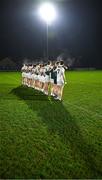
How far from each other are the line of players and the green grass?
3.38 meters

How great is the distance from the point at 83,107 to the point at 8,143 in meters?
7.59

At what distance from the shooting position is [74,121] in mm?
13203

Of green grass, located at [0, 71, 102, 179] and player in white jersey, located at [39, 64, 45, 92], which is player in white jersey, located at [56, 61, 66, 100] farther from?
player in white jersey, located at [39, 64, 45, 92]

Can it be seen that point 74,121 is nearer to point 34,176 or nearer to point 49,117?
point 49,117

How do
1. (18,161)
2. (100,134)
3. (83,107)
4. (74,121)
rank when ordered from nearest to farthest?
(18,161), (100,134), (74,121), (83,107)

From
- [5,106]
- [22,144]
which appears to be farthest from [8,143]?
[5,106]

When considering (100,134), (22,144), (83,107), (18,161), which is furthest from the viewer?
(83,107)

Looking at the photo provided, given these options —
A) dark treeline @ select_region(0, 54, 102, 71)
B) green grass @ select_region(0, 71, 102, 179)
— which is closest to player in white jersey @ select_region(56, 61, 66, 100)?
green grass @ select_region(0, 71, 102, 179)

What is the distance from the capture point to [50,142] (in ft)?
33.5

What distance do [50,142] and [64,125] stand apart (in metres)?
2.32

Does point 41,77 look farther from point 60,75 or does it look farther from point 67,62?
point 67,62

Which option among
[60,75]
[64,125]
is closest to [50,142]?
[64,125]

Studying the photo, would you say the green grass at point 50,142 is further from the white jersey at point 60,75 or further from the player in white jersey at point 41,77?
the player in white jersey at point 41,77

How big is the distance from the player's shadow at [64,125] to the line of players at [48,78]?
54.9 inches
